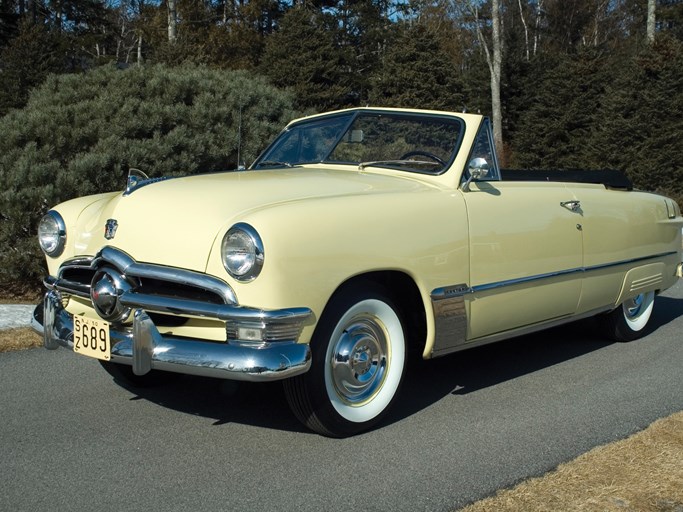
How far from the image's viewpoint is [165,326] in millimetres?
3619

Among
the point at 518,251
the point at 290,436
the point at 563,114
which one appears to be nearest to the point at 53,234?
the point at 290,436

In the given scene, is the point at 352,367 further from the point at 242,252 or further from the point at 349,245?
the point at 242,252

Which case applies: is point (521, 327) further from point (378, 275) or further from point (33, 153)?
point (33, 153)

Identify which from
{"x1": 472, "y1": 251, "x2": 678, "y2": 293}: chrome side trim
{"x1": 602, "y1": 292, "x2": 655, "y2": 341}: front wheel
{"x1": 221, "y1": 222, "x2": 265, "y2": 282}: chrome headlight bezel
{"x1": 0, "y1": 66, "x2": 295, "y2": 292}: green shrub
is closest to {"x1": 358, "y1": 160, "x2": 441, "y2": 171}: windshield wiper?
{"x1": 472, "y1": 251, "x2": 678, "y2": 293}: chrome side trim

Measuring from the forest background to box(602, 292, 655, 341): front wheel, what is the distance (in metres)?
3.41

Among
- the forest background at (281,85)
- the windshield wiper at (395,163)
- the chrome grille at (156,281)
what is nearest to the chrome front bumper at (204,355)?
the chrome grille at (156,281)

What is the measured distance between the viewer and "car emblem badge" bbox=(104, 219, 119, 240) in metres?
3.84

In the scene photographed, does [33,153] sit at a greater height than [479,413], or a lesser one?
greater

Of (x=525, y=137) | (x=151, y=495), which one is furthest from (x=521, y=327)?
(x=525, y=137)

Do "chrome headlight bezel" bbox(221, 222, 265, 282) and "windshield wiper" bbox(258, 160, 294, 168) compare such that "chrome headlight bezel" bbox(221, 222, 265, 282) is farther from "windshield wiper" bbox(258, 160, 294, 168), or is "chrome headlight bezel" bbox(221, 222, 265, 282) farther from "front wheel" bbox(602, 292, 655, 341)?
"front wheel" bbox(602, 292, 655, 341)

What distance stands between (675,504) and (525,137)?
28.2 meters

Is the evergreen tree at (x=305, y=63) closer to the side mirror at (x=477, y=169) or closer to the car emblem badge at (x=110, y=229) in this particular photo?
the side mirror at (x=477, y=169)

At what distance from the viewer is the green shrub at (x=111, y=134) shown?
818 cm

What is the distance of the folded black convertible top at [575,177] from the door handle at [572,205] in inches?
23.3
